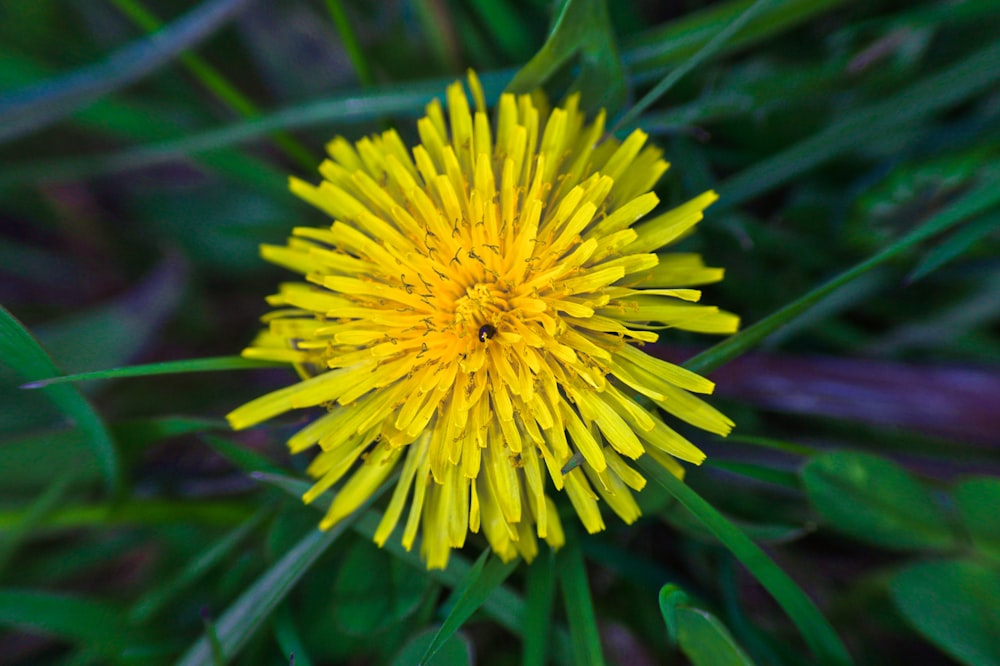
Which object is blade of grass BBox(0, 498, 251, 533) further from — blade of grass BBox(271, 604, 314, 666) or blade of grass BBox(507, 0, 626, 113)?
blade of grass BBox(507, 0, 626, 113)

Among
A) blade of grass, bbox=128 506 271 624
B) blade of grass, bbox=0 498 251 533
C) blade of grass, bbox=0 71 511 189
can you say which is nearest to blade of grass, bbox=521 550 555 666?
blade of grass, bbox=128 506 271 624

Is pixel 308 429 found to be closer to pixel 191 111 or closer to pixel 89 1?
pixel 191 111

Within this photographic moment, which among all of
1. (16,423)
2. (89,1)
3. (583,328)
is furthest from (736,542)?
(89,1)

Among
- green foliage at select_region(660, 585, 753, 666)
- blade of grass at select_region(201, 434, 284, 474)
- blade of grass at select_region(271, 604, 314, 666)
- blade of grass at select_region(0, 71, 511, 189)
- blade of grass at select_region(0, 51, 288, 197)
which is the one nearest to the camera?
green foliage at select_region(660, 585, 753, 666)

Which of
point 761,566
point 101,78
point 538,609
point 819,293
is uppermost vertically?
point 101,78

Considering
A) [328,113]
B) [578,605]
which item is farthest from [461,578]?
[328,113]

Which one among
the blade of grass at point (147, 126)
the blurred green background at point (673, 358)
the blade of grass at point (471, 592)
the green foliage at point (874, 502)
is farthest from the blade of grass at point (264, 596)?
the blade of grass at point (147, 126)

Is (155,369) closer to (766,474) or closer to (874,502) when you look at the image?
(766,474)
